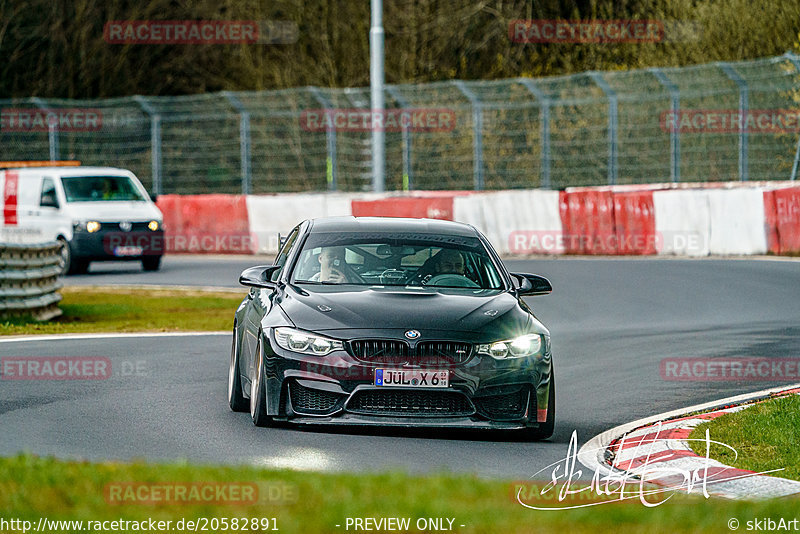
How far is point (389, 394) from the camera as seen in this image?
8.57m

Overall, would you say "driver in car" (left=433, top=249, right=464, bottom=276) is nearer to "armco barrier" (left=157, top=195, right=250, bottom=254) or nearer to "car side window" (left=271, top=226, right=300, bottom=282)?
"car side window" (left=271, top=226, right=300, bottom=282)

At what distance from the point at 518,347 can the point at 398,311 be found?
73 cm

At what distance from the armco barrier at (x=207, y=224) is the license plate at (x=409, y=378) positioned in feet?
67.8

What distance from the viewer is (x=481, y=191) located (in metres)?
29.2

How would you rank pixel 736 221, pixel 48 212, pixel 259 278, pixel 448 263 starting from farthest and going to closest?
pixel 48 212 < pixel 736 221 < pixel 448 263 < pixel 259 278

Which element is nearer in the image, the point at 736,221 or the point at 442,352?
the point at 442,352

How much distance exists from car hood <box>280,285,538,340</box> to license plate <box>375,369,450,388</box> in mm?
219

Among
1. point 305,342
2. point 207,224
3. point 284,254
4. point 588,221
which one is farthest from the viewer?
point 207,224

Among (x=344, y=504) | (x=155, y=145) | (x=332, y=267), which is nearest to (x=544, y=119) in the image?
(x=155, y=145)

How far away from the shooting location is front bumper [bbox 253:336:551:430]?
8.54 meters

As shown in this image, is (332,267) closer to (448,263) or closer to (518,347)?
(448,263)

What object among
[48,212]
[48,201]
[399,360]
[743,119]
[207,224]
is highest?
[743,119]

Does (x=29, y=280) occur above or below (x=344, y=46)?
below

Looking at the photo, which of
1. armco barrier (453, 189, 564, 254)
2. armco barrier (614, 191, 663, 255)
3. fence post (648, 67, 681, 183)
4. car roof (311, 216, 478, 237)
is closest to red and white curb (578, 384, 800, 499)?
car roof (311, 216, 478, 237)
